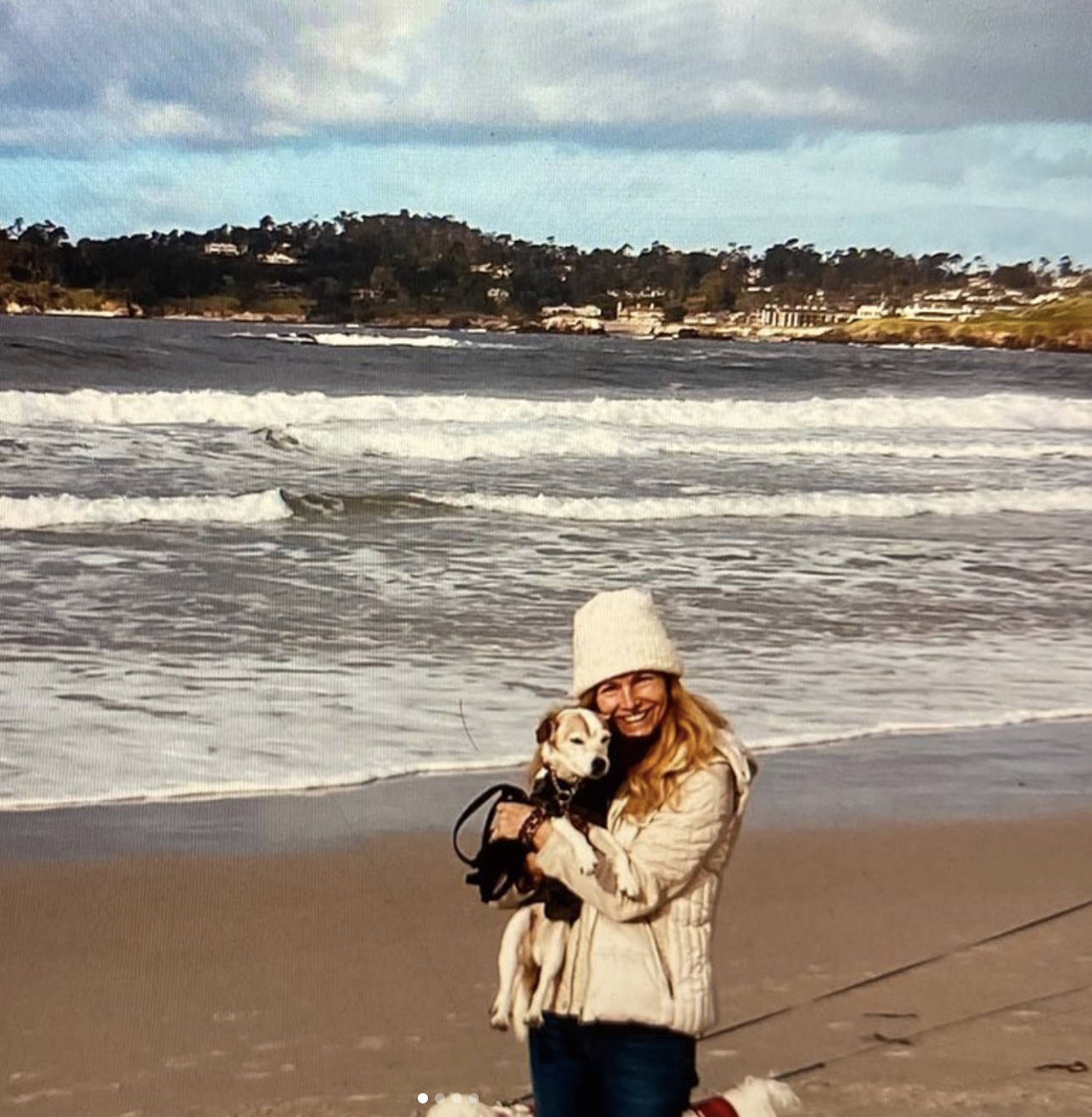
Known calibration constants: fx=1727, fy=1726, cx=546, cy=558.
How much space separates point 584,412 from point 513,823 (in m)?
10.2

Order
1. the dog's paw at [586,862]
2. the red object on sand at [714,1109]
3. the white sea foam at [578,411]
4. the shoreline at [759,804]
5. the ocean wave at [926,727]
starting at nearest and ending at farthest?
1. the dog's paw at [586,862]
2. the red object on sand at [714,1109]
3. the shoreline at [759,804]
4. the ocean wave at [926,727]
5. the white sea foam at [578,411]

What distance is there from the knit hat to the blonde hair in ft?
0.08

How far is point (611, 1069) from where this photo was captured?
1271 millimetres

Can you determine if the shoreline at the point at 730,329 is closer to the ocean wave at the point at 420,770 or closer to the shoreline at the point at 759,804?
the ocean wave at the point at 420,770

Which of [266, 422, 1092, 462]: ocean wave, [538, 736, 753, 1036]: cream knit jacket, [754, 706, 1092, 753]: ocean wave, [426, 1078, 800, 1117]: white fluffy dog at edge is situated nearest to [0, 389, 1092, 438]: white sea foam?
[266, 422, 1092, 462]: ocean wave

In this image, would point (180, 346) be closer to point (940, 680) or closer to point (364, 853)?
point (940, 680)

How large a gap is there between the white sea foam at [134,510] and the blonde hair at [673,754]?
5530 mm

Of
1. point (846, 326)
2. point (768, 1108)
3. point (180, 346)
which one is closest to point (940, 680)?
point (768, 1108)

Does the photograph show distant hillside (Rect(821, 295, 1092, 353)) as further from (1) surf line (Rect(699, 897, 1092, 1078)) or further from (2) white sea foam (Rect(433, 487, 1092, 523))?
(1) surf line (Rect(699, 897, 1092, 1078))

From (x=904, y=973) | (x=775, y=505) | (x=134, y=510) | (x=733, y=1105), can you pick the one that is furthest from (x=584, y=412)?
(x=733, y=1105)

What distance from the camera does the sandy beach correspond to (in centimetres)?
185

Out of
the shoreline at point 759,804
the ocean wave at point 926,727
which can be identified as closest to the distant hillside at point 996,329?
the ocean wave at point 926,727

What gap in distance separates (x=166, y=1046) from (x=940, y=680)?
8.62ft

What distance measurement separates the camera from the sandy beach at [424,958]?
1.85 metres
